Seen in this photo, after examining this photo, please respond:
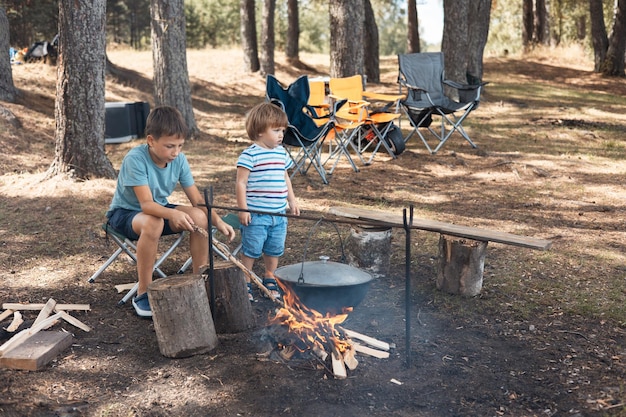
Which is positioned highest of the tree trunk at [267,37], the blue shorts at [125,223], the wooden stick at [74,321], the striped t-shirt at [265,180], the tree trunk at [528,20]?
the tree trunk at [528,20]

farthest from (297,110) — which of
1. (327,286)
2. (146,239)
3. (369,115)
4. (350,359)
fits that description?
(350,359)

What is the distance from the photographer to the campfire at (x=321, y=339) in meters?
2.93

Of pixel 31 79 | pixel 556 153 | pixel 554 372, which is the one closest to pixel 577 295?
pixel 554 372

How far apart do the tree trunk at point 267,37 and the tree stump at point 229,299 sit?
1203 centimetres

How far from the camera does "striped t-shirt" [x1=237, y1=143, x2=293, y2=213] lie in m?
3.90

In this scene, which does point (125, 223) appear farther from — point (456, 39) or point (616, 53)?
point (616, 53)

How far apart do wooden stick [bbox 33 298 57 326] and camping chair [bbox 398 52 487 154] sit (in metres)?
5.43

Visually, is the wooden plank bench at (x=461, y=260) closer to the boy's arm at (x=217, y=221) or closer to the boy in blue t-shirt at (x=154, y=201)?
the boy's arm at (x=217, y=221)

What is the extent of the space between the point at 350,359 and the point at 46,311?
5.54 feet

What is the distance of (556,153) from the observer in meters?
8.54

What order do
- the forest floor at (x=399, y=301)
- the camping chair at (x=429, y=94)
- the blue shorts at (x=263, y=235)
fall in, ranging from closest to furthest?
the forest floor at (x=399, y=301)
the blue shorts at (x=263, y=235)
the camping chair at (x=429, y=94)

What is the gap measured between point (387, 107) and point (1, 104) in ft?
16.6

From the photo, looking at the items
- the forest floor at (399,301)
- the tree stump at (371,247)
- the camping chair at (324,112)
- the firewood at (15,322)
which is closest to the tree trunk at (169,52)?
the forest floor at (399,301)

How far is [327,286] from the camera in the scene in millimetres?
3096
